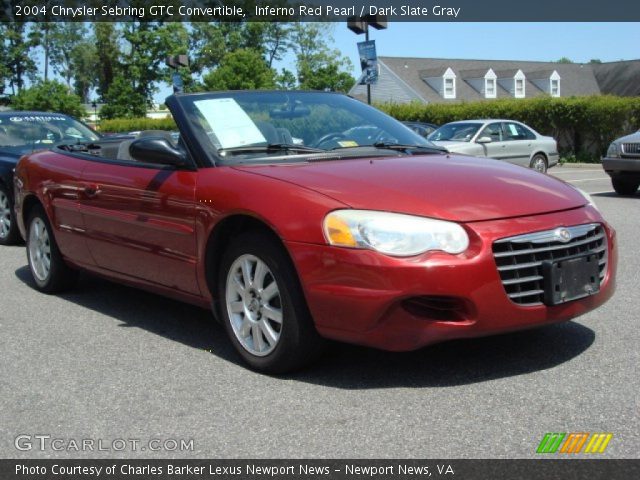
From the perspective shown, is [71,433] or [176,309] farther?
[176,309]

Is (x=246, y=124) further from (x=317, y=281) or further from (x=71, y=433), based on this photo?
(x=71, y=433)

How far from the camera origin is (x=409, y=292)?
3645mm

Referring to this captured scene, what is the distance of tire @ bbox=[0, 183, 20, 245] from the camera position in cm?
928

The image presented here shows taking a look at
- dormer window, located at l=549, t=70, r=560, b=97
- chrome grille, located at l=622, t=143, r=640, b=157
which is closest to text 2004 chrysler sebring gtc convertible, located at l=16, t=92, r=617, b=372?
chrome grille, located at l=622, t=143, r=640, b=157

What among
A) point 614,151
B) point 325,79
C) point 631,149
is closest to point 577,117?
point 614,151

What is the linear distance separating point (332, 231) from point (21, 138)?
7328 mm

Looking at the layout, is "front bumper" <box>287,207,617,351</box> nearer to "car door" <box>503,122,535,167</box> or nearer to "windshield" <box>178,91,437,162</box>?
"windshield" <box>178,91,437,162</box>

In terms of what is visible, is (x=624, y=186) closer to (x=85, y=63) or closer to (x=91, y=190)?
(x=91, y=190)

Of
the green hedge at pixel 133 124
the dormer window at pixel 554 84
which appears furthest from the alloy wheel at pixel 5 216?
the dormer window at pixel 554 84

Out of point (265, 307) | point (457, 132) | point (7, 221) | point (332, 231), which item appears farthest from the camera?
point (457, 132)
